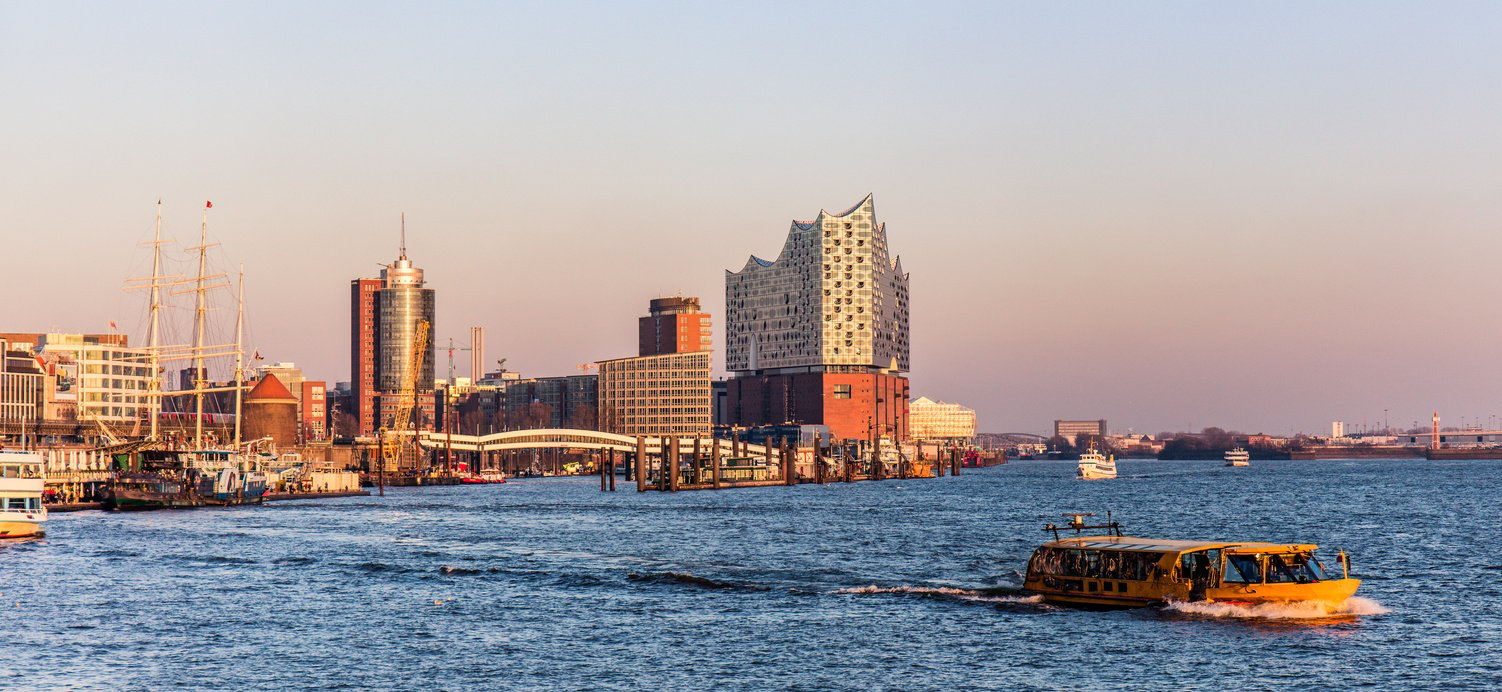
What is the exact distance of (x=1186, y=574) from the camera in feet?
186

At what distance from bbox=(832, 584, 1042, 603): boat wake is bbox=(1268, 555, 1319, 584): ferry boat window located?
30.8 feet

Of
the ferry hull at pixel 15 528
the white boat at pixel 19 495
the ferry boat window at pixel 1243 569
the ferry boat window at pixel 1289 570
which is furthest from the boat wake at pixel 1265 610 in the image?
the ferry hull at pixel 15 528

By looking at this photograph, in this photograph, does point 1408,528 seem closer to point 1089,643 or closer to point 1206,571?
point 1206,571

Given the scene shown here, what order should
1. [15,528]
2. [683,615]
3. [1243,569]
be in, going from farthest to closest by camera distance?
[15,528], [683,615], [1243,569]

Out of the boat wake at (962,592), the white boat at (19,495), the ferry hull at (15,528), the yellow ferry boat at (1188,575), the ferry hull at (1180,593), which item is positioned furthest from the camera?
the ferry hull at (15,528)

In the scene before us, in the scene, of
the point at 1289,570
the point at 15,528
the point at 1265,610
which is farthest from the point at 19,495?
the point at 1289,570

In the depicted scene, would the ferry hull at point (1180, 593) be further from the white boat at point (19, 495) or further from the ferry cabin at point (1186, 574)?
the white boat at point (19, 495)

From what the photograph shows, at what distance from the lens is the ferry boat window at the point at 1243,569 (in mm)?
55656

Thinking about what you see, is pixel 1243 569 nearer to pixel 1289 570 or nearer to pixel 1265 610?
pixel 1289 570

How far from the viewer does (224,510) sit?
150 meters

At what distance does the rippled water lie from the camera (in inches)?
1828

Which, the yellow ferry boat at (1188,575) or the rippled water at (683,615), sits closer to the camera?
the rippled water at (683,615)

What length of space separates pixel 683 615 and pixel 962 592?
12.7 m

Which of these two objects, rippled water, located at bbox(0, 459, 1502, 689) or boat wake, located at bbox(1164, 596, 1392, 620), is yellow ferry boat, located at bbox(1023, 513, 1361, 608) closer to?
boat wake, located at bbox(1164, 596, 1392, 620)
